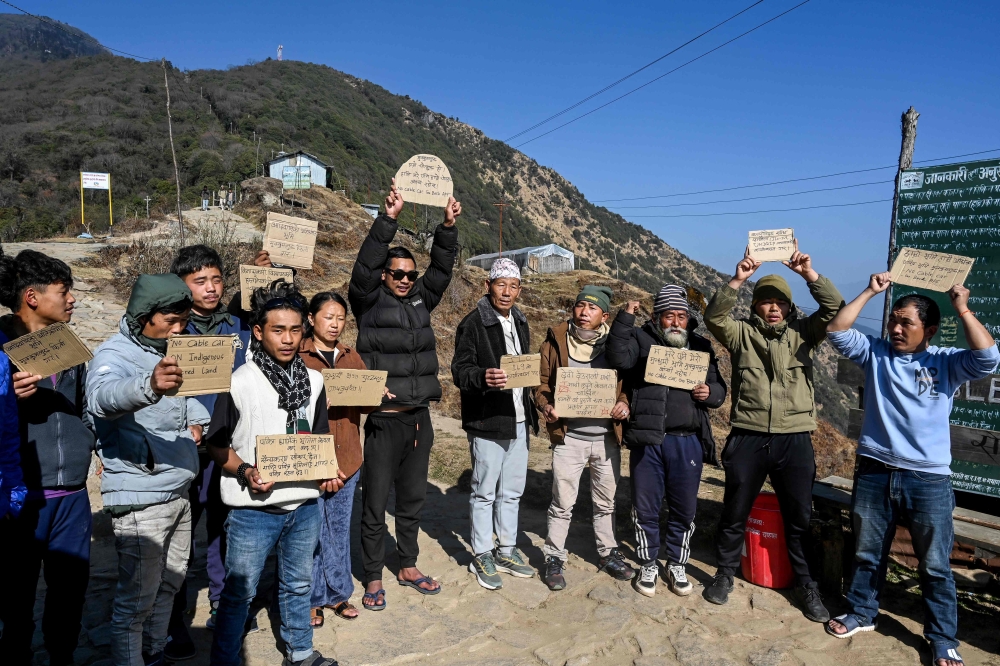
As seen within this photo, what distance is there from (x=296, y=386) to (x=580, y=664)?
227cm

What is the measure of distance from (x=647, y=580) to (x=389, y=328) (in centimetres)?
252

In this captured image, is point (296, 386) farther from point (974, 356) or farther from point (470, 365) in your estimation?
point (974, 356)

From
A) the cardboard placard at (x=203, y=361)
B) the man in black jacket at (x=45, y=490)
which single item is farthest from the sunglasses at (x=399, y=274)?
the man in black jacket at (x=45, y=490)

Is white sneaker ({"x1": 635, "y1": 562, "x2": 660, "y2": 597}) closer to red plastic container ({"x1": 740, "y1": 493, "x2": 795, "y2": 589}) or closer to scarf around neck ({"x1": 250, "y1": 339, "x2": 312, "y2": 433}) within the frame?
red plastic container ({"x1": 740, "y1": 493, "x2": 795, "y2": 589})

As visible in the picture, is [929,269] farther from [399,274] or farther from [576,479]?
[399,274]

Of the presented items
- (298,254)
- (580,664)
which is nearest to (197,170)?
(298,254)

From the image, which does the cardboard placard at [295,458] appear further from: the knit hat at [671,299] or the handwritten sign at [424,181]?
the knit hat at [671,299]

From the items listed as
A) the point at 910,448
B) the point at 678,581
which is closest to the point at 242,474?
the point at 678,581

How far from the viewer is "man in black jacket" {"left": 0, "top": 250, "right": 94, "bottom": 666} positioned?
283cm

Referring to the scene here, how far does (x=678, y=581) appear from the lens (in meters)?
4.36

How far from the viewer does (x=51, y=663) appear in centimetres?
303

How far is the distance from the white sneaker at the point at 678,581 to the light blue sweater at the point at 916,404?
149 centimetres

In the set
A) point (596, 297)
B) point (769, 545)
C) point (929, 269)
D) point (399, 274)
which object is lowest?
point (769, 545)

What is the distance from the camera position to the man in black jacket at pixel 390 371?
405 cm
